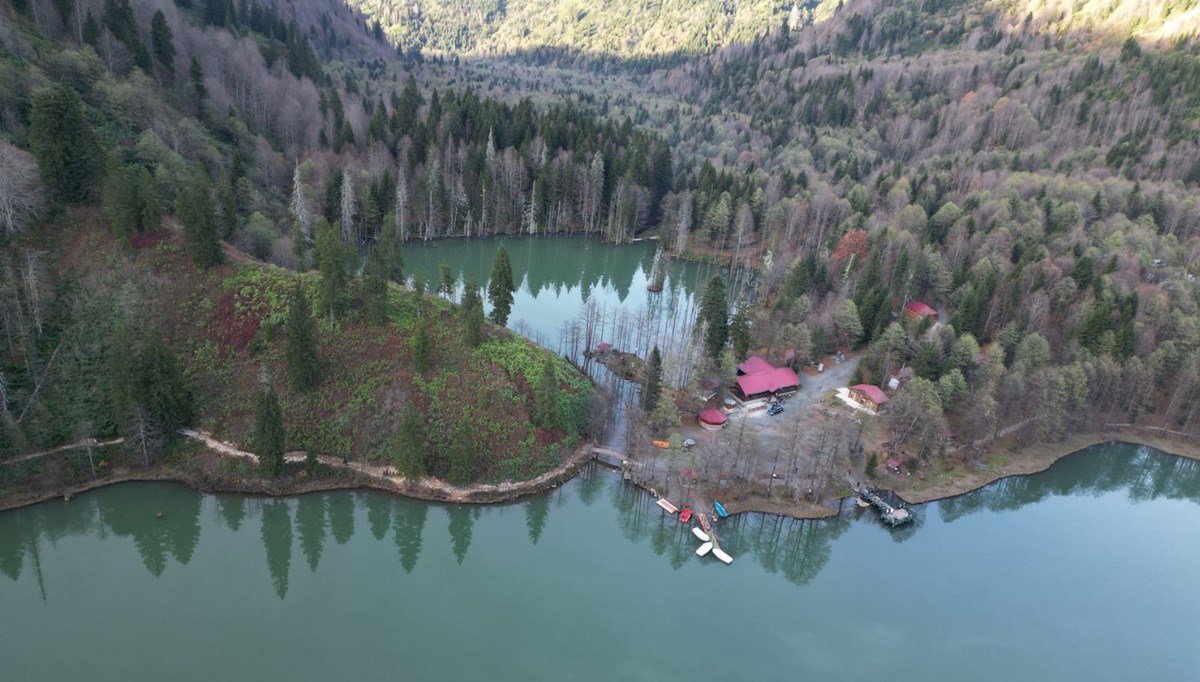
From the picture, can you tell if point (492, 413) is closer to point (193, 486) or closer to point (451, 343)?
point (451, 343)

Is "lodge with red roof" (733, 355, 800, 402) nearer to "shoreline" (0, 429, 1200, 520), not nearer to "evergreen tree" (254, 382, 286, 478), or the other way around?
"shoreline" (0, 429, 1200, 520)

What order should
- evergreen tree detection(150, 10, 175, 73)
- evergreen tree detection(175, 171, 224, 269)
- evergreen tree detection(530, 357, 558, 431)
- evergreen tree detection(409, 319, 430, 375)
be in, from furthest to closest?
evergreen tree detection(150, 10, 175, 73) → evergreen tree detection(175, 171, 224, 269) → evergreen tree detection(530, 357, 558, 431) → evergreen tree detection(409, 319, 430, 375)

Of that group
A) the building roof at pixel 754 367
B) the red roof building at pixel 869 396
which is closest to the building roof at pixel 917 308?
the red roof building at pixel 869 396

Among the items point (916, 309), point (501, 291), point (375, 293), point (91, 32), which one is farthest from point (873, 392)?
point (91, 32)

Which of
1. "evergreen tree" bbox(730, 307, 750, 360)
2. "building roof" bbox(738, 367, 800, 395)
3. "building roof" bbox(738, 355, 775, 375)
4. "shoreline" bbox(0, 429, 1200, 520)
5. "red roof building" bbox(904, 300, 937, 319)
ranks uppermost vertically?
"red roof building" bbox(904, 300, 937, 319)

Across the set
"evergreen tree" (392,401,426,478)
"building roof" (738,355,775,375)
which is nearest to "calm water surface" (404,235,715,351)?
"building roof" (738,355,775,375)

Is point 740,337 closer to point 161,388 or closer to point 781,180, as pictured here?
point 161,388
